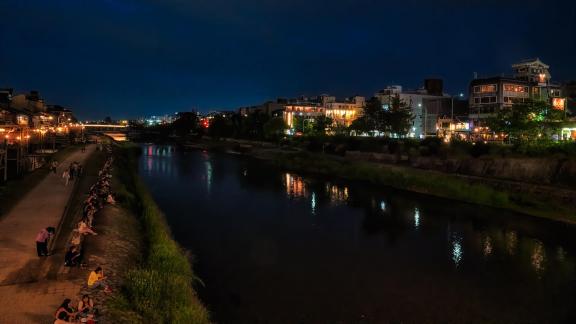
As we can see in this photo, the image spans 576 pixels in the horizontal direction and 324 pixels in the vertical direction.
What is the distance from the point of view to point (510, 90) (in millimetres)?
56812

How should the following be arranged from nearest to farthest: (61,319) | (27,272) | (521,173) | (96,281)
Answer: (61,319)
(96,281)
(27,272)
(521,173)

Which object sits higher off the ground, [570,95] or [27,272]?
[570,95]

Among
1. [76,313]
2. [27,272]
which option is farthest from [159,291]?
[27,272]

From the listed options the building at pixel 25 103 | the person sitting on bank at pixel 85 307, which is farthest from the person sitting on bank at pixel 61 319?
the building at pixel 25 103

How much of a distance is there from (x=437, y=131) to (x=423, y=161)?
1204 inches

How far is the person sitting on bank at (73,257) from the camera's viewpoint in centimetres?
1130

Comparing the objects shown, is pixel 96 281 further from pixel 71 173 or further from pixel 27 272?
pixel 71 173

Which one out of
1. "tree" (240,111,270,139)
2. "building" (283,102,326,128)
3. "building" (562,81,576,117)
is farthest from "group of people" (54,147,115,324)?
"building" (283,102,326,128)

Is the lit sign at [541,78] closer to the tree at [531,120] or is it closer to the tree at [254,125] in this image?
the tree at [531,120]

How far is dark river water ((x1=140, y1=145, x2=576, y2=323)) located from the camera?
13219 mm

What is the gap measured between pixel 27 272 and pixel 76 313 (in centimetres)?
370

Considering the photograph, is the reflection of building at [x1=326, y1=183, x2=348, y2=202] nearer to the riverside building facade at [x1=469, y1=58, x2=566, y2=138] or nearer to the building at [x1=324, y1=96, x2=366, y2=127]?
the riverside building facade at [x1=469, y1=58, x2=566, y2=138]

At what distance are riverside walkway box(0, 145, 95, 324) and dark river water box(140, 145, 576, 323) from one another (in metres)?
4.55

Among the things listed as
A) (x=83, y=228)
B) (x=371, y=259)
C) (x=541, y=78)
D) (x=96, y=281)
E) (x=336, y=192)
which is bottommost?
(x=371, y=259)
